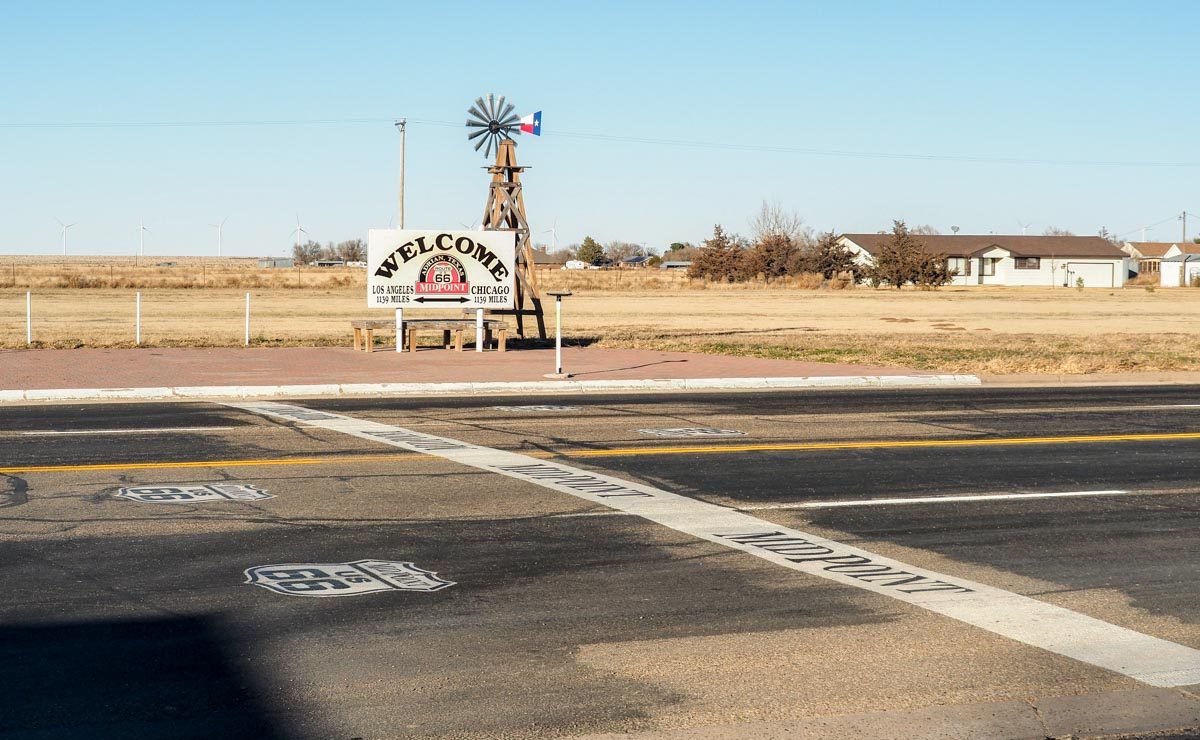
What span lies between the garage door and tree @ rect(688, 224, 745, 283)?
27.6 meters

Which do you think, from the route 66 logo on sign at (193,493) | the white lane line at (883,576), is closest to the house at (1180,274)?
the white lane line at (883,576)

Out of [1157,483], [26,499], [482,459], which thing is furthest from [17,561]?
[1157,483]

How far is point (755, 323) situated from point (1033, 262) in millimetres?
73983

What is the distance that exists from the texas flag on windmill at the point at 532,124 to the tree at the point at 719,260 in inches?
2927

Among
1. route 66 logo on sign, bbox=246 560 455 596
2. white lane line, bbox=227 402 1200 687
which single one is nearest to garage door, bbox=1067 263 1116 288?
white lane line, bbox=227 402 1200 687

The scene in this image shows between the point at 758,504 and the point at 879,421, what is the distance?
19.2 feet

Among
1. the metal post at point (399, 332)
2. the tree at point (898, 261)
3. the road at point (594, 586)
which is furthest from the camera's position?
the tree at point (898, 261)

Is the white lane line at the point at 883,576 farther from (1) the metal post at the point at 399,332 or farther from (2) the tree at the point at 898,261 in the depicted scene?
(2) the tree at the point at 898,261

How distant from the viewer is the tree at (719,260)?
10281 centimetres

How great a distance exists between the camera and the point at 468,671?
18.8 ft

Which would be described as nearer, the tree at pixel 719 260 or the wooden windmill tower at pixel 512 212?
the wooden windmill tower at pixel 512 212

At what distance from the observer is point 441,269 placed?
2577cm

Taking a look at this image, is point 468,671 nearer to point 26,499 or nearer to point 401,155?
point 26,499

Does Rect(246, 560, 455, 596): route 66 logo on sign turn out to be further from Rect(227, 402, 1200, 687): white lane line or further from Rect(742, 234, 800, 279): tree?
Rect(742, 234, 800, 279): tree
